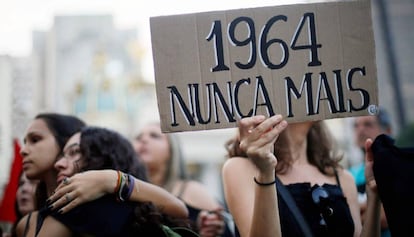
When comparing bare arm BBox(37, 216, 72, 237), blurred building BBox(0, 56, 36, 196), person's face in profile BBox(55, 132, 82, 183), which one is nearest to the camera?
bare arm BBox(37, 216, 72, 237)

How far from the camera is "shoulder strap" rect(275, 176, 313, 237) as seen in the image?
2689 mm

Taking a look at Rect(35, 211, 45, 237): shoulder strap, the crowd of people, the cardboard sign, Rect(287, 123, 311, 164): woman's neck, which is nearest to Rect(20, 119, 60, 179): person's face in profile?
the crowd of people

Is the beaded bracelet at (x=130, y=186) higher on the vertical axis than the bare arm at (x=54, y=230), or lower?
higher

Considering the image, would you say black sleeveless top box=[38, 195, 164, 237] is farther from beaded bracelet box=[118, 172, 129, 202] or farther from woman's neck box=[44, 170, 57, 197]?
woman's neck box=[44, 170, 57, 197]

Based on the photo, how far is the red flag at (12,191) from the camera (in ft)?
14.4

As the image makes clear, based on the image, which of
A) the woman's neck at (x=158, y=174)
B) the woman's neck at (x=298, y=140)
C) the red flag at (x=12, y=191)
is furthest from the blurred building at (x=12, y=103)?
the woman's neck at (x=298, y=140)

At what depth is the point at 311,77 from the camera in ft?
8.89

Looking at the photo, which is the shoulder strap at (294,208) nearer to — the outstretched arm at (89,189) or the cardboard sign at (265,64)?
the cardboard sign at (265,64)

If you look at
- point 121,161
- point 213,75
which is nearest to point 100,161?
point 121,161

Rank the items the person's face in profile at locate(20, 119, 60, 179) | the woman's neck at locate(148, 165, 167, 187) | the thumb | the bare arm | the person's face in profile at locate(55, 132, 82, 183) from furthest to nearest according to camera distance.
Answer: the woman's neck at locate(148, 165, 167, 187), the person's face in profile at locate(20, 119, 60, 179), the person's face in profile at locate(55, 132, 82, 183), the thumb, the bare arm

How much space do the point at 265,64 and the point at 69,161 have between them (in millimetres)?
992

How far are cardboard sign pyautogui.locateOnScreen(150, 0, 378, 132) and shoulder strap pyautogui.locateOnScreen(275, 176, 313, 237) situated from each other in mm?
298

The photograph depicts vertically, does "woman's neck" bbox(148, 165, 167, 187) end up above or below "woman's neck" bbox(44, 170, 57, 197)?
below

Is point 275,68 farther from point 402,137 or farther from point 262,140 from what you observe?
point 402,137
